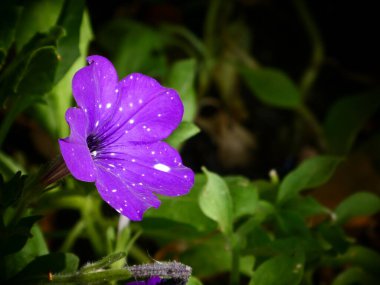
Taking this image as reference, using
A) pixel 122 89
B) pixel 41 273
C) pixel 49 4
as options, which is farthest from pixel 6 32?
pixel 41 273

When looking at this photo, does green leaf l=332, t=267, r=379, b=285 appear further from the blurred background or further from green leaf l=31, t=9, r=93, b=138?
green leaf l=31, t=9, r=93, b=138

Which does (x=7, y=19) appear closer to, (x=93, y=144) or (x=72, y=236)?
(x=93, y=144)

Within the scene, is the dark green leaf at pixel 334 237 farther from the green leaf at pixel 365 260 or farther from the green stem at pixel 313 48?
the green stem at pixel 313 48

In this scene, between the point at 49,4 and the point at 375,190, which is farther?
the point at 375,190

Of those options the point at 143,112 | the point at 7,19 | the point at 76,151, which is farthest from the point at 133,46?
the point at 76,151

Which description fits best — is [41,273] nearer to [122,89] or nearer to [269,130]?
[122,89]
